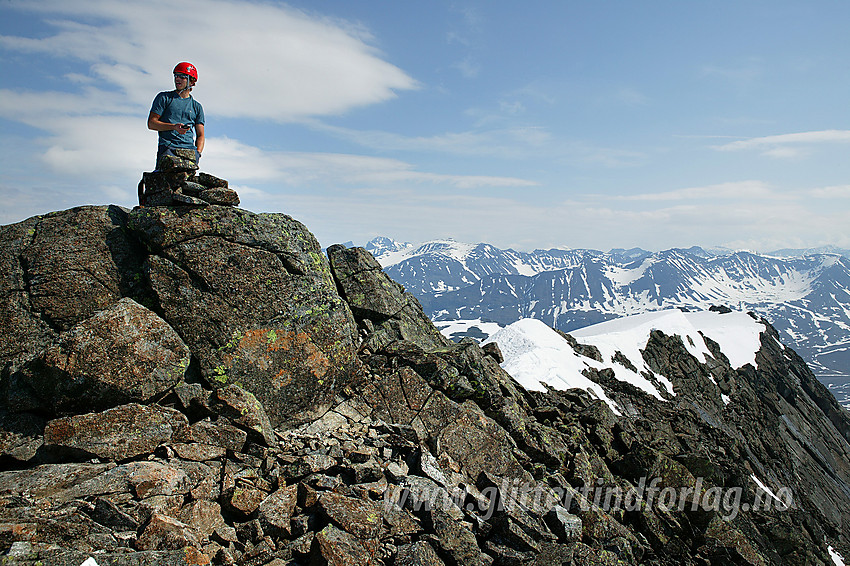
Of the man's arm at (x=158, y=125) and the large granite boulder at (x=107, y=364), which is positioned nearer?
the large granite boulder at (x=107, y=364)

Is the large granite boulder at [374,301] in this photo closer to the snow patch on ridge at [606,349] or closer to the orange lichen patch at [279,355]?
the orange lichen patch at [279,355]

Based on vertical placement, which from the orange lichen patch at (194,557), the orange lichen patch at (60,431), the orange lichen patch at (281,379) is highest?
the orange lichen patch at (281,379)

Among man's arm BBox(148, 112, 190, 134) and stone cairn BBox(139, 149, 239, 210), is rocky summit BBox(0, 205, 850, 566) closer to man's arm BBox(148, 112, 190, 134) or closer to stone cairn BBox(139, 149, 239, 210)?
stone cairn BBox(139, 149, 239, 210)

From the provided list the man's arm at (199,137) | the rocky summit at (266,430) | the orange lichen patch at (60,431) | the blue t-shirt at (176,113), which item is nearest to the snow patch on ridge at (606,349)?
the rocky summit at (266,430)

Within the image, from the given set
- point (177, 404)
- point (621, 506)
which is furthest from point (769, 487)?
point (177, 404)

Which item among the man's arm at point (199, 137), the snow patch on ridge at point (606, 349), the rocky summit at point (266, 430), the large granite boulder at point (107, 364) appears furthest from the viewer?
the snow patch on ridge at point (606, 349)

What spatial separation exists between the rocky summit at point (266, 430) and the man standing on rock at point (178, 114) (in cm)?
284

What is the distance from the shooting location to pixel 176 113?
15.3 m

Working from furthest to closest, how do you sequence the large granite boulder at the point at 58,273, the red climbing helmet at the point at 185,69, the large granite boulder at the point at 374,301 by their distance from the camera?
the large granite boulder at the point at 374,301, the red climbing helmet at the point at 185,69, the large granite boulder at the point at 58,273

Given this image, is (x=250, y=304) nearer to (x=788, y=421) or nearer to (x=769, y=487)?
(x=769, y=487)

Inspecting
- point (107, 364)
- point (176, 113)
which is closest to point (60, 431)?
point (107, 364)

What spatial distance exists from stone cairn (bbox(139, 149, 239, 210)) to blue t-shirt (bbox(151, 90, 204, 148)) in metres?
0.48

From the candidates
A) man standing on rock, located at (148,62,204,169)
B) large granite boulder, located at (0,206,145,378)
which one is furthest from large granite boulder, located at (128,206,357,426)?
man standing on rock, located at (148,62,204,169)

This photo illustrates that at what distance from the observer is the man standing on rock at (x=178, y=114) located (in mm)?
15023
